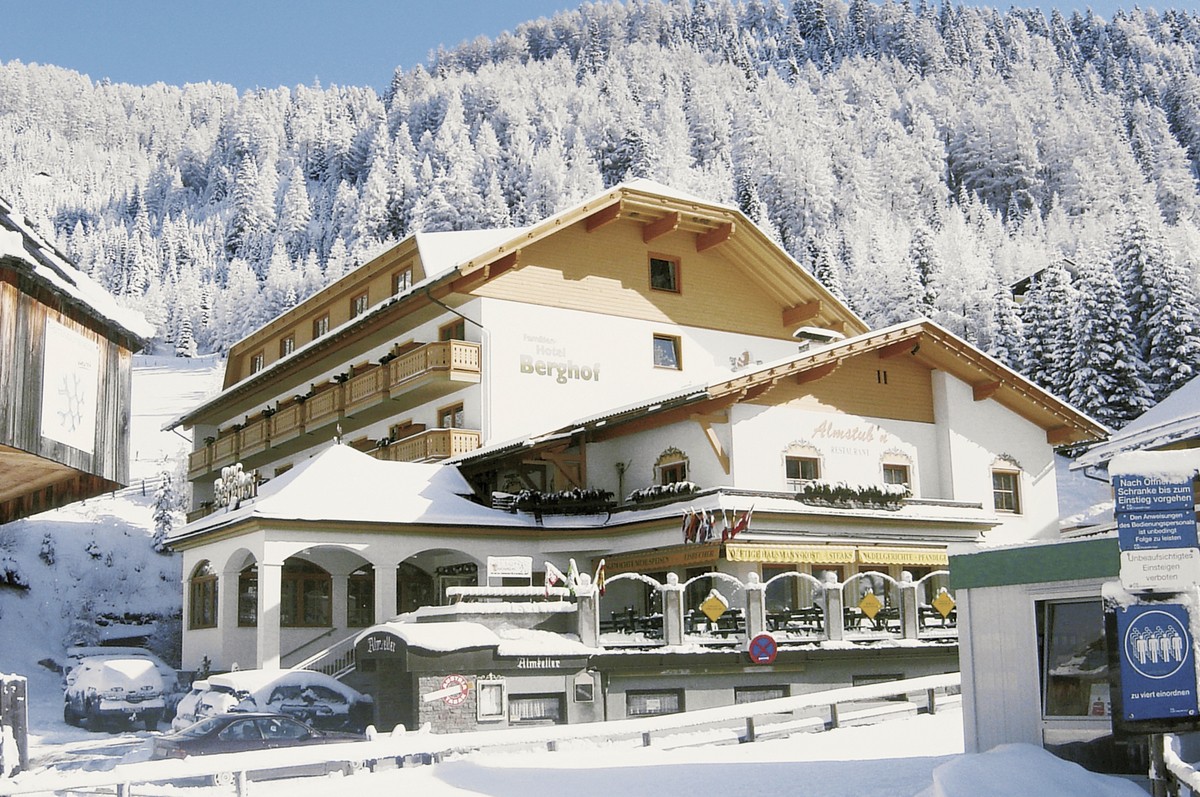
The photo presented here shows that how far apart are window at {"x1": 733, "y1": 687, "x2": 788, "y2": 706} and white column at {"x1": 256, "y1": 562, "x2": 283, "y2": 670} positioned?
10586mm

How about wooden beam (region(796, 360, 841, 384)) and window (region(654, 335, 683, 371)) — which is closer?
wooden beam (region(796, 360, 841, 384))

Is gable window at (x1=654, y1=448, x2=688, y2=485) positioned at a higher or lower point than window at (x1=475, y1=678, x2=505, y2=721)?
higher

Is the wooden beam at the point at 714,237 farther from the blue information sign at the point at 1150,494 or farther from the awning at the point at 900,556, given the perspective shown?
the blue information sign at the point at 1150,494

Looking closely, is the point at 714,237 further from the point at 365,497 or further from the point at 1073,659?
the point at 1073,659

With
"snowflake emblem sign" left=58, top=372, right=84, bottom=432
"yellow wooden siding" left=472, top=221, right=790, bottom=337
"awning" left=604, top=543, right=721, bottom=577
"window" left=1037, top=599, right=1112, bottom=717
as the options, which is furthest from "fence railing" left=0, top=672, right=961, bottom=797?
"yellow wooden siding" left=472, top=221, right=790, bottom=337

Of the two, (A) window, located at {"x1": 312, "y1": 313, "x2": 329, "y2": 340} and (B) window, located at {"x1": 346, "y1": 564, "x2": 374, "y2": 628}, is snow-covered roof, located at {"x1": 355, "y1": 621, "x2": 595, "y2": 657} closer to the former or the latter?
(B) window, located at {"x1": 346, "y1": 564, "x2": 374, "y2": 628}

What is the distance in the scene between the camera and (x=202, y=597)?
1411 inches

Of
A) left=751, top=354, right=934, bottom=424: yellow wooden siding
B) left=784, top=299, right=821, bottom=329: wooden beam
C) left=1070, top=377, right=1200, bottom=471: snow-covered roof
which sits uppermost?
left=784, top=299, right=821, bottom=329: wooden beam

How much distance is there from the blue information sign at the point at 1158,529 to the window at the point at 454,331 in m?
29.0

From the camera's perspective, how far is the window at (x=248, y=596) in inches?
1357

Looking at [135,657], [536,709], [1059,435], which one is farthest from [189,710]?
[1059,435]

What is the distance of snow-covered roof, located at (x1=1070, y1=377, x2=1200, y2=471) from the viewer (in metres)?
20.6

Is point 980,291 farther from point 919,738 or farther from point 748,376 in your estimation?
point 919,738

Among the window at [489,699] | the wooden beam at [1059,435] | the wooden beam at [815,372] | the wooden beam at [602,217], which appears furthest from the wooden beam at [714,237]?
the window at [489,699]
